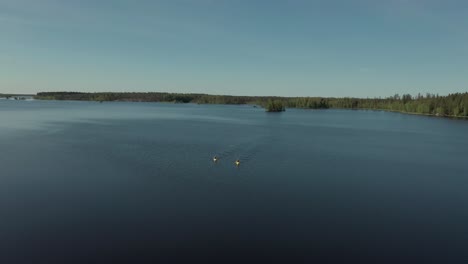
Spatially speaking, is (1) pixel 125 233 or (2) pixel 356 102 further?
(2) pixel 356 102

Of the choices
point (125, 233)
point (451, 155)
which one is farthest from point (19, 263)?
point (451, 155)

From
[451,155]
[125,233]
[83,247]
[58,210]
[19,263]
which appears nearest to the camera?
[19,263]

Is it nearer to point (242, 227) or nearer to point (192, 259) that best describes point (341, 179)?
point (242, 227)

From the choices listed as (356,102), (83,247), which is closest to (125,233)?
(83,247)

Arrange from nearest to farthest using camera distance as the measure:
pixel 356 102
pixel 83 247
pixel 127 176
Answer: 1. pixel 83 247
2. pixel 127 176
3. pixel 356 102

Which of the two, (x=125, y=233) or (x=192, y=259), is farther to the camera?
(x=125, y=233)


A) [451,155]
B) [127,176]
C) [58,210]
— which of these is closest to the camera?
[58,210]

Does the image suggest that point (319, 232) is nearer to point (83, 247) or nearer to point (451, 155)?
point (83, 247)

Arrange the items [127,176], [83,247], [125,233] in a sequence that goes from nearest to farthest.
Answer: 1. [83,247]
2. [125,233]
3. [127,176]
